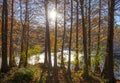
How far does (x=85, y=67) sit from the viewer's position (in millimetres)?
16344

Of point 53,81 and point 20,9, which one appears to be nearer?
point 53,81

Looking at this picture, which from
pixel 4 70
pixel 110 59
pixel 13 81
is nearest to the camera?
pixel 110 59

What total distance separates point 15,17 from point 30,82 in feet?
39.4

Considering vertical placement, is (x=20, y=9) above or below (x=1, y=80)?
above

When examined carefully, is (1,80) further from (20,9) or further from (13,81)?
(20,9)

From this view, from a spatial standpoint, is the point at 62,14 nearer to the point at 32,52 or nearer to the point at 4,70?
the point at 32,52

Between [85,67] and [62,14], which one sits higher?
[62,14]

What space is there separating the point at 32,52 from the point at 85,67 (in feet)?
25.0

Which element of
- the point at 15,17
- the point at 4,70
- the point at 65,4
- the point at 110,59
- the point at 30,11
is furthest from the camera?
the point at 15,17

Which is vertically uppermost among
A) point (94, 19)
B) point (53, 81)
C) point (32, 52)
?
point (94, 19)

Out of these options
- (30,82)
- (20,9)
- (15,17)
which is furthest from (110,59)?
(15,17)

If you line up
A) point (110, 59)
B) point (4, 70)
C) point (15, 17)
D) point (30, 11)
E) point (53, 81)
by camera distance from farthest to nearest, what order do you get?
1. point (15, 17)
2. point (30, 11)
3. point (4, 70)
4. point (53, 81)
5. point (110, 59)

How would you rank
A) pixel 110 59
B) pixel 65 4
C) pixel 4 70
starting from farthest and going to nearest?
pixel 65 4 → pixel 4 70 → pixel 110 59

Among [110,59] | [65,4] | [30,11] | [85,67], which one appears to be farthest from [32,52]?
[110,59]
